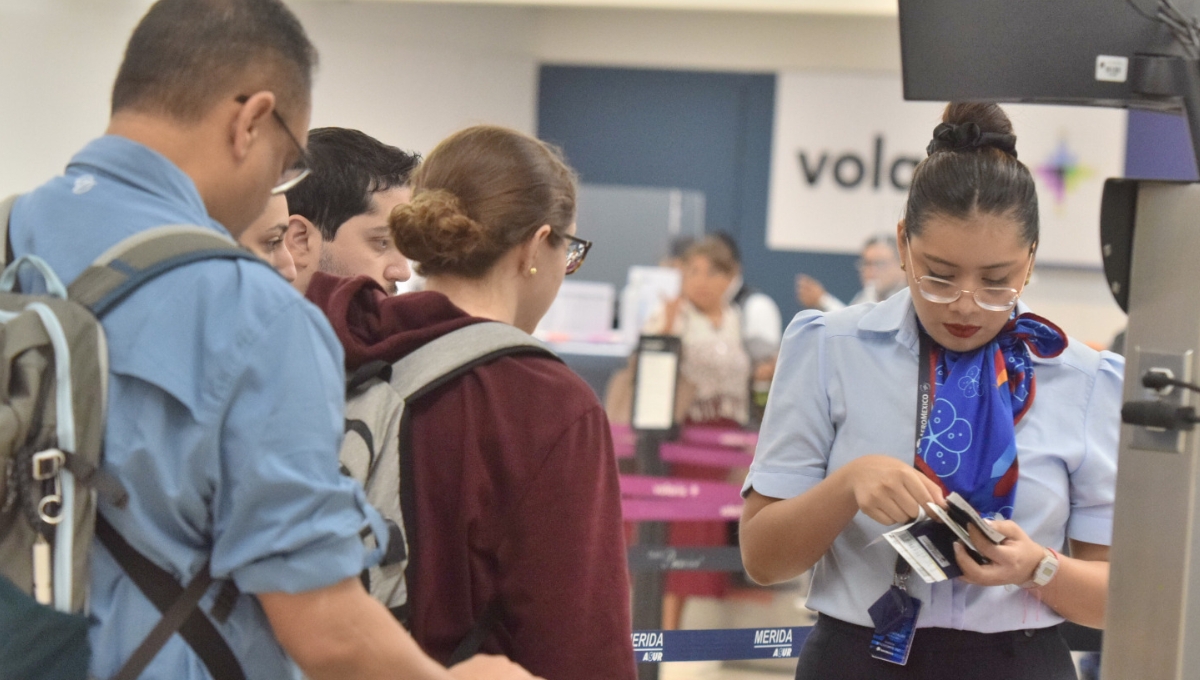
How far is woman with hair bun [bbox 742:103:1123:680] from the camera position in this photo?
1.70 meters

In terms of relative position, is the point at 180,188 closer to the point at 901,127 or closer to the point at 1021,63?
the point at 1021,63

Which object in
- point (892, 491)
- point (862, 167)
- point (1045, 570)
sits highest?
point (862, 167)

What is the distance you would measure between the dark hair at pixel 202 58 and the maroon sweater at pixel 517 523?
1.44ft

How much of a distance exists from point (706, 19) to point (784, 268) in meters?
2.46

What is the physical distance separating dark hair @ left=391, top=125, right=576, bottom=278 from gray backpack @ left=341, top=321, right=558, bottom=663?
14cm

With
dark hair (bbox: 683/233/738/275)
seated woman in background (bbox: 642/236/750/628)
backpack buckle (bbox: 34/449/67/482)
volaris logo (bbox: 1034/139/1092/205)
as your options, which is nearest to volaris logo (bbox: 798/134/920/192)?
volaris logo (bbox: 1034/139/1092/205)

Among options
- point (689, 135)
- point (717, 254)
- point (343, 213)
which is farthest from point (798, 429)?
point (689, 135)

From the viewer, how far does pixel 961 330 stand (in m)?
1.77

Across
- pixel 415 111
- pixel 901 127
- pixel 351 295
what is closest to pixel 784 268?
pixel 901 127

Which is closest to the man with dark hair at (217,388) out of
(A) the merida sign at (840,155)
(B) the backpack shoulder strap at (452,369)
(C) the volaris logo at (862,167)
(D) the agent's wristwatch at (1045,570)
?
(B) the backpack shoulder strap at (452,369)

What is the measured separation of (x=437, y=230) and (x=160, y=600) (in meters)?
0.62

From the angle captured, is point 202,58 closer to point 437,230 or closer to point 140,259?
point 140,259

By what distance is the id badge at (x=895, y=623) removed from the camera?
5.52 feet

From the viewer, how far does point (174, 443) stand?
3.67 ft
